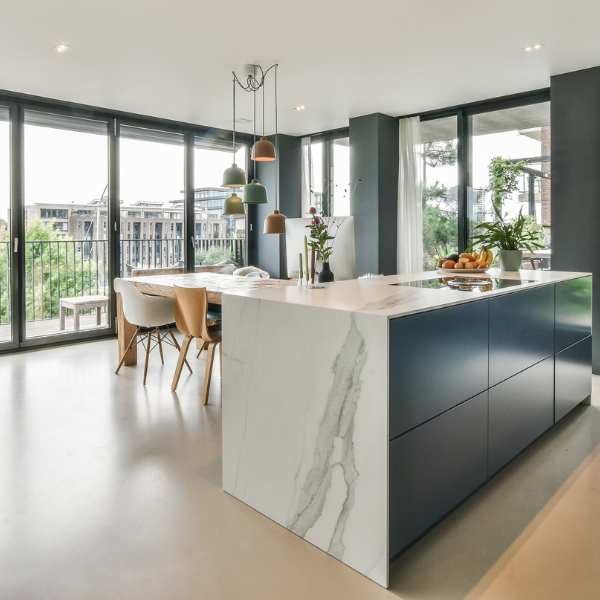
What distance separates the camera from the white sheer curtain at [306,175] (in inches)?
265

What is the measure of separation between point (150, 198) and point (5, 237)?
1.61 metres

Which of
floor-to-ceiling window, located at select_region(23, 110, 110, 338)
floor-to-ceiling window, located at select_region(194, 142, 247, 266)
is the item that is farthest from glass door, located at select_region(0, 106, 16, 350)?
floor-to-ceiling window, located at select_region(194, 142, 247, 266)

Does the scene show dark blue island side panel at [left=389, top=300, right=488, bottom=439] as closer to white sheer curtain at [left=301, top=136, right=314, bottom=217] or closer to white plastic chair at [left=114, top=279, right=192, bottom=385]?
white plastic chair at [left=114, top=279, right=192, bottom=385]

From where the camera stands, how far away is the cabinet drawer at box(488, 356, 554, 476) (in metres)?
2.22

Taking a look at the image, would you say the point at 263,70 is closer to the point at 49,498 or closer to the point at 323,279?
the point at 323,279

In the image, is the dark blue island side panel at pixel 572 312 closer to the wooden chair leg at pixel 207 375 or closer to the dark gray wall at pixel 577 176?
the dark gray wall at pixel 577 176

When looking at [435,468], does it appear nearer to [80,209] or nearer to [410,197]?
[410,197]

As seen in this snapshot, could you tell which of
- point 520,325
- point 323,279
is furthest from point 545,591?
point 323,279

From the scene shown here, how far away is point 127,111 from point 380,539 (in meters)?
5.22

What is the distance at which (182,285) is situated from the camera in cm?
384

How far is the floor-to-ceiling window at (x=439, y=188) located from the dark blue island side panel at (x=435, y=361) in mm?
3571

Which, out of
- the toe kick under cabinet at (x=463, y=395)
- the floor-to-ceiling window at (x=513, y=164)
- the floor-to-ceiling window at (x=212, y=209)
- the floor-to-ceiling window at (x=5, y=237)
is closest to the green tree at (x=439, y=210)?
the floor-to-ceiling window at (x=513, y=164)

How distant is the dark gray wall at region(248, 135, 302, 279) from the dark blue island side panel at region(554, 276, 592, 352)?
13.3 ft

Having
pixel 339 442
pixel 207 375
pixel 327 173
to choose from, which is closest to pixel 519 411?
pixel 339 442
